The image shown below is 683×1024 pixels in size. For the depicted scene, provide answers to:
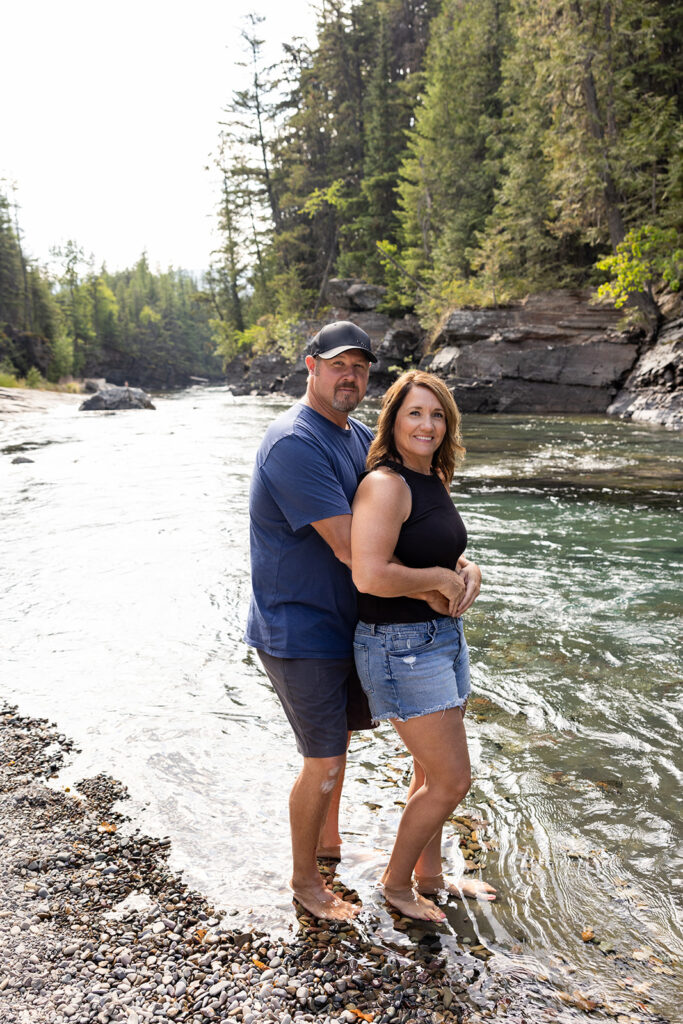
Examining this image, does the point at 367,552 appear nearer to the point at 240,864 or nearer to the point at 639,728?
the point at 240,864

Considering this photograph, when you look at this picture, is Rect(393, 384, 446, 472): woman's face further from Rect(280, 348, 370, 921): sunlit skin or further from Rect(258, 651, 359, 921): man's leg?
Rect(258, 651, 359, 921): man's leg

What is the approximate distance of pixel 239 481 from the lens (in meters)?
15.1

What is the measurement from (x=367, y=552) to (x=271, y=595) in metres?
0.51

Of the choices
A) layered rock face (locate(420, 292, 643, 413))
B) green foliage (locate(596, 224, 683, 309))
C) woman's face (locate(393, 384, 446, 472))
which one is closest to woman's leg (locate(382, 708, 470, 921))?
woman's face (locate(393, 384, 446, 472))

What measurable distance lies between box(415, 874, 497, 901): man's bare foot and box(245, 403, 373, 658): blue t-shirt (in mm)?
1177

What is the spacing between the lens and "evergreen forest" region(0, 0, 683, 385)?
22859 millimetres

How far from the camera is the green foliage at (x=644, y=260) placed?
21297mm

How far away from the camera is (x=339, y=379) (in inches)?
116

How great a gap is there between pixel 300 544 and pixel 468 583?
2.37ft

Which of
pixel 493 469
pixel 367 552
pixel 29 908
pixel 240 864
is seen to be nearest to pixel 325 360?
pixel 367 552

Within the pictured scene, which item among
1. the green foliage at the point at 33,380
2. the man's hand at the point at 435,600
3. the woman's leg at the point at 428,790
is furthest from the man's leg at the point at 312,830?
the green foliage at the point at 33,380

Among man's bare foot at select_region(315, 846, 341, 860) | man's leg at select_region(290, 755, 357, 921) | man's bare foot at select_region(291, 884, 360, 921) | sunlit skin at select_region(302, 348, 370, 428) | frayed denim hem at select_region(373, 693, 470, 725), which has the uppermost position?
sunlit skin at select_region(302, 348, 370, 428)

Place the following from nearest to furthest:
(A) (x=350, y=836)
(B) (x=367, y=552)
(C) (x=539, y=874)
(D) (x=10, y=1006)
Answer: (D) (x=10, y=1006)
(B) (x=367, y=552)
(C) (x=539, y=874)
(A) (x=350, y=836)

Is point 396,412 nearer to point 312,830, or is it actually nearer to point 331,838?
point 312,830
